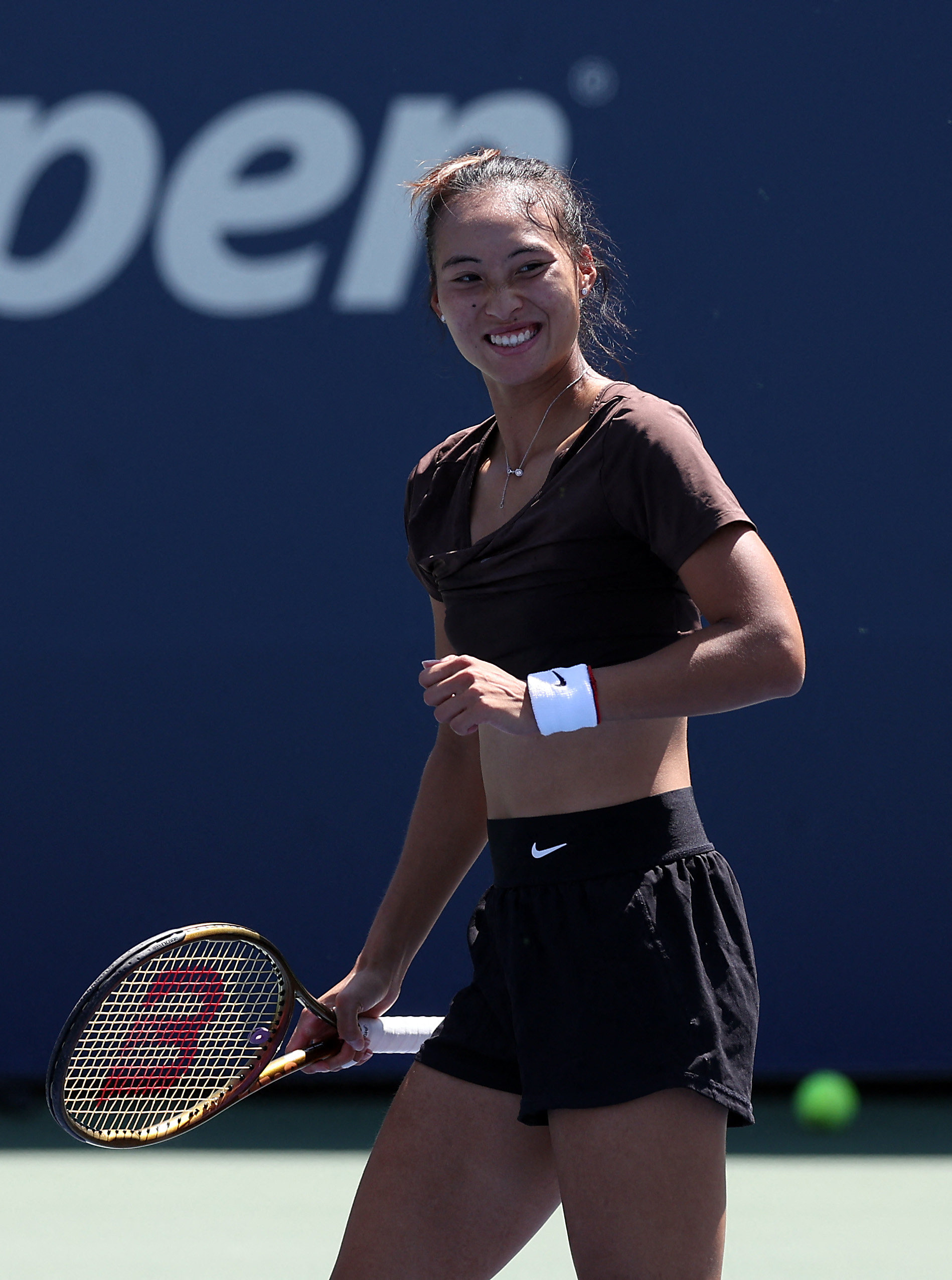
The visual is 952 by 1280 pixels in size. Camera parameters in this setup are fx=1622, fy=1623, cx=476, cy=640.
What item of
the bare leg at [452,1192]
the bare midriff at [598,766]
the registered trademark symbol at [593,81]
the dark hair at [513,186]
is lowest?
the bare leg at [452,1192]

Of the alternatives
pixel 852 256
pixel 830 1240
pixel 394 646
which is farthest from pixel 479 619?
pixel 852 256

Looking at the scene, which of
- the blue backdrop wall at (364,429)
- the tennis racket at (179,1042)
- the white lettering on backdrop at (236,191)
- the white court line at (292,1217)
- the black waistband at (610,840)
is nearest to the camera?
the black waistband at (610,840)

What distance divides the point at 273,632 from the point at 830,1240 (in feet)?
6.58

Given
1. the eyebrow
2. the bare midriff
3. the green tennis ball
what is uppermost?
the eyebrow

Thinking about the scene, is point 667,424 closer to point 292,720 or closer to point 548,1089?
point 548,1089

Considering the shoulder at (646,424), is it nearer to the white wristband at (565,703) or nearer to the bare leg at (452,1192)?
the white wristband at (565,703)

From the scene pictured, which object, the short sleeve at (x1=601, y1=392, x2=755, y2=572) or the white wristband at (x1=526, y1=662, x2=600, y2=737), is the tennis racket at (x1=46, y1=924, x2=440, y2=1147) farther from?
the short sleeve at (x1=601, y1=392, x2=755, y2=572)

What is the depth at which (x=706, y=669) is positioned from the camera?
1.41 metres

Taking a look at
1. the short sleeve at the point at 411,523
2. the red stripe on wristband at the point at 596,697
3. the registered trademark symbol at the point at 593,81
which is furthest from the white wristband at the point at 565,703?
the registered trademark symbol at the point at 593,81

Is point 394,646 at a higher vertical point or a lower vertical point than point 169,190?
lower

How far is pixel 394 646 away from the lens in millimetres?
4176

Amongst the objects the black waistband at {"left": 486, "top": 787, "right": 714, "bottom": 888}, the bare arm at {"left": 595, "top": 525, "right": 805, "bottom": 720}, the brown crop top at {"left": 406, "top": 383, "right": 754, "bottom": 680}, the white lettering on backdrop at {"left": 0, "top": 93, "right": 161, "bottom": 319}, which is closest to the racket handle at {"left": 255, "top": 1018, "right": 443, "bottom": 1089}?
the black waistband at {"left": 486, "top": 787, "right": 714, "bottom": 888}

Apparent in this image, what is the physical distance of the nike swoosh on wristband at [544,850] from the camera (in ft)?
5.14

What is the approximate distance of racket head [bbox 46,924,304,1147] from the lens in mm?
1767
